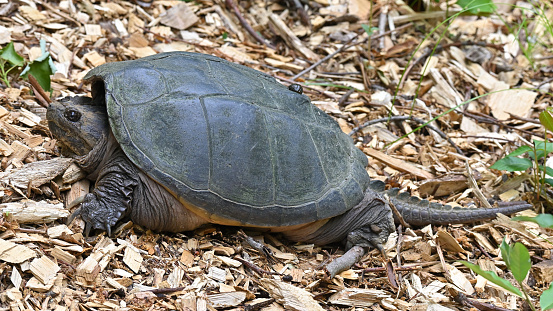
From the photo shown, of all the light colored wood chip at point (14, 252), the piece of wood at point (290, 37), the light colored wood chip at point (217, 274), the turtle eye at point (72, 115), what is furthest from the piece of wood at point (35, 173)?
the piece of wood at point (290, 37)

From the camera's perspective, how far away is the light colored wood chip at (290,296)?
333 centimetres

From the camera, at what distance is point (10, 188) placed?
3.53 metres

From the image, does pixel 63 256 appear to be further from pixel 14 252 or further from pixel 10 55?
pixel 10 55

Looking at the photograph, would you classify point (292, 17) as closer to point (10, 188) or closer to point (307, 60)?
point (307, 60)

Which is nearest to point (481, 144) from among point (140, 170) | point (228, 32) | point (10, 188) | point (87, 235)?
point (228, 32)

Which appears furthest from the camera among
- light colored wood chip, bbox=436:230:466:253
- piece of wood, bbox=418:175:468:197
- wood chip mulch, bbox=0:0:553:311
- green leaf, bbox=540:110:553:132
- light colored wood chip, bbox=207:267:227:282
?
piece of wood, bbox=418:175:468:197

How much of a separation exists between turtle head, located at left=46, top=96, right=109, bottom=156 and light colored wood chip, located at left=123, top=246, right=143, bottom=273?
87 centimetres

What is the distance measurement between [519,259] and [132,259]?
240 cm

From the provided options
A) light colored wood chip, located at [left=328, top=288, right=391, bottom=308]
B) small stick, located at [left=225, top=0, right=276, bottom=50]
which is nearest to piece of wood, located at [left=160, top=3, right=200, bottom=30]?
small stick, located at [left=225, top=0, right=276, bottom=50]

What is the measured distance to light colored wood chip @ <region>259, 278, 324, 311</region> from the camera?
131 inches

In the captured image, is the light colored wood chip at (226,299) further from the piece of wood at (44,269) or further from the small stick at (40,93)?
the small stick at (40,93)

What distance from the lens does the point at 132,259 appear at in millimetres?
3400

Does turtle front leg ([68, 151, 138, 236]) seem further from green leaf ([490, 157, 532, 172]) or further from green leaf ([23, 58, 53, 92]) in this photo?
green leaf ([490, 157, 532, 172])

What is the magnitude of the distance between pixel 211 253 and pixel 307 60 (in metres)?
3.42
